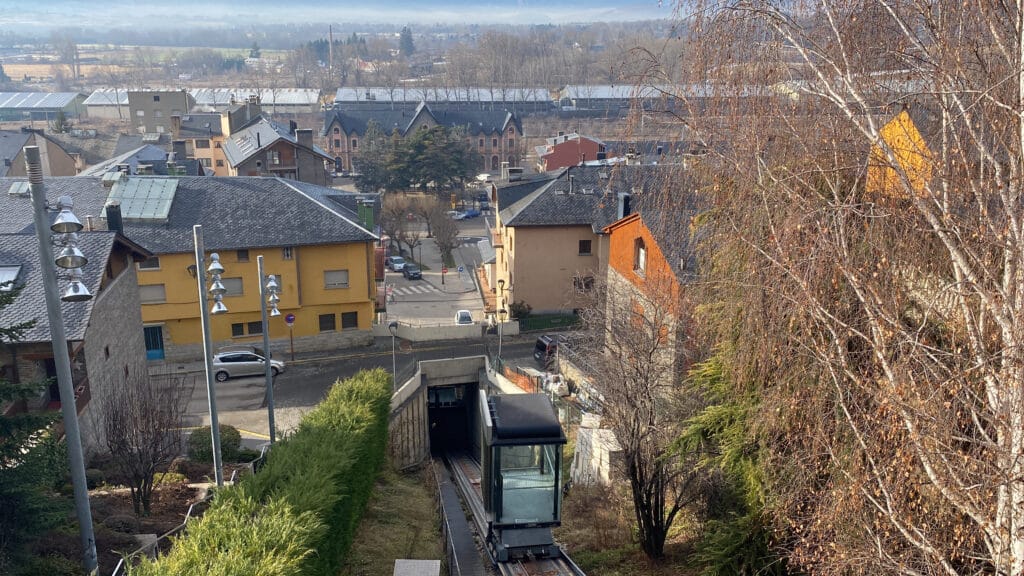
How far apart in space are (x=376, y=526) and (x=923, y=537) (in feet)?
44.8

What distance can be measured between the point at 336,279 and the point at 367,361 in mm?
4485

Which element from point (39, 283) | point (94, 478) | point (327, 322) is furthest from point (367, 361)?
point (94, 478)

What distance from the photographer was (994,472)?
7.04 metres

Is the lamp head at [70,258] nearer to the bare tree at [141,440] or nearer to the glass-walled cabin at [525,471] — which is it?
the bare tree at [141,440]

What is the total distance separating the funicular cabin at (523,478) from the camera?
1703 centimetres

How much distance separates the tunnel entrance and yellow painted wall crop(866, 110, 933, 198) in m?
28.5

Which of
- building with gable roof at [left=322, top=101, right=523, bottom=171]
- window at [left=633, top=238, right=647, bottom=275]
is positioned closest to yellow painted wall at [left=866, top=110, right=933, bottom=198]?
window at [left=633, top=238, right=647, bottom=275]

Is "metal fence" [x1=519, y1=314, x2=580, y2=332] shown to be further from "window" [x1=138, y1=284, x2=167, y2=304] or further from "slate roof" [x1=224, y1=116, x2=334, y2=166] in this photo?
"slate roof" [x1=224, y1=116, x2=334, y2=166]

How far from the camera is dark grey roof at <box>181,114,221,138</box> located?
268 ft

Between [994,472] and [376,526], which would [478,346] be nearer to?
[376,526]

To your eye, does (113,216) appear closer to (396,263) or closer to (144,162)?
(144,162)

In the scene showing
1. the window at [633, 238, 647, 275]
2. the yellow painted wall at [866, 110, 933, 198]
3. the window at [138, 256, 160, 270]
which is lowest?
the window at [138, 256, 160, 270]

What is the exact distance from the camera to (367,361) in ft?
119

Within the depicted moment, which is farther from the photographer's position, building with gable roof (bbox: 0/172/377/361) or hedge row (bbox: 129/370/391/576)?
building with gable roof (bbox: 0/172/377/361)
